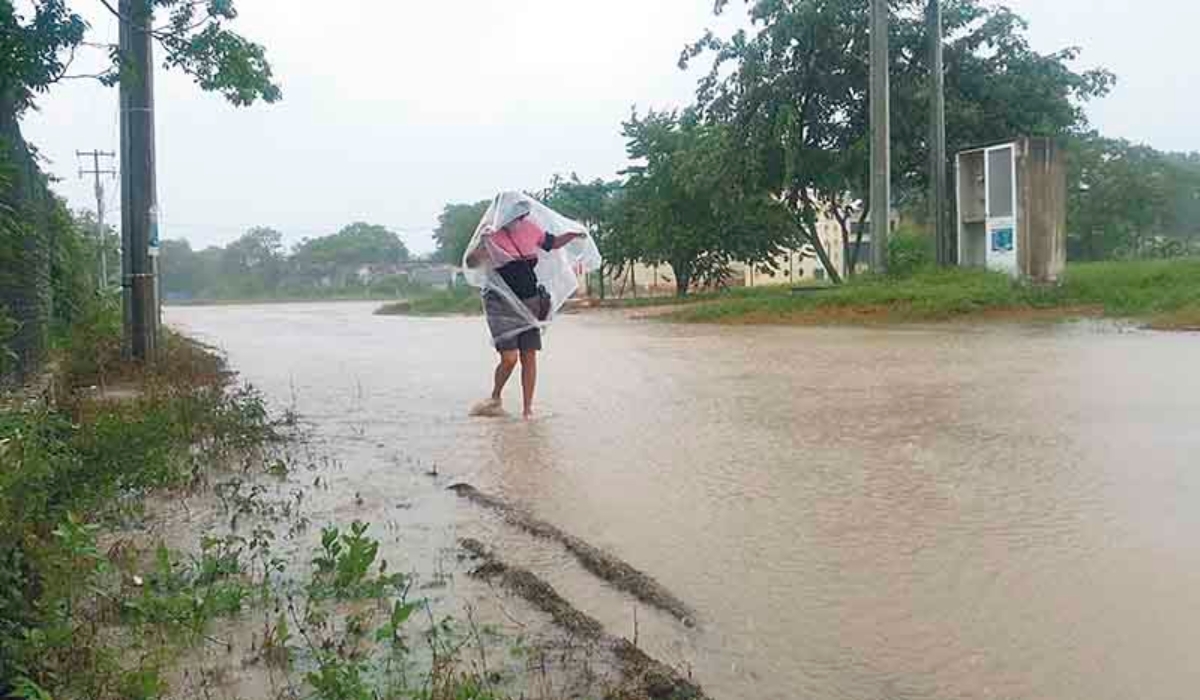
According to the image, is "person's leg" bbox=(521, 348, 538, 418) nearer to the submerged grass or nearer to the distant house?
the submerged grass

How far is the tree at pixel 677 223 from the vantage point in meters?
39.0

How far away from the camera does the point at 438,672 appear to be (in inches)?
107

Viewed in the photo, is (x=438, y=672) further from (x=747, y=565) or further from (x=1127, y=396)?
(x=1127, y=396)

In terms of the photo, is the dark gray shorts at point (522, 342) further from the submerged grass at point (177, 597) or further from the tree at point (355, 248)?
the tree at point (355, 248)

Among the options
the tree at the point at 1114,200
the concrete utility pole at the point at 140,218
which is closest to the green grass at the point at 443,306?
the tree at the point at 1114,200

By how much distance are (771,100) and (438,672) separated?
25578 millimetres

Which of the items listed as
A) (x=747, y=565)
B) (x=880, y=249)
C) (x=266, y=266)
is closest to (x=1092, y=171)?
(x=880, y=249)

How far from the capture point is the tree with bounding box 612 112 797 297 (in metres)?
39.0

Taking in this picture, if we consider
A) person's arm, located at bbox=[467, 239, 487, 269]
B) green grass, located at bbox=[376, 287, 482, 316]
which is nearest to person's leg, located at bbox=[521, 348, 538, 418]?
person's arm, located at bbox=[467, 239, 487, 269]

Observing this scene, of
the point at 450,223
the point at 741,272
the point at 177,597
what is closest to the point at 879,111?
the point at 177,597

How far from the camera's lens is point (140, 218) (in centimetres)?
995

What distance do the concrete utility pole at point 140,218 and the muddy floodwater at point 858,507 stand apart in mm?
1522

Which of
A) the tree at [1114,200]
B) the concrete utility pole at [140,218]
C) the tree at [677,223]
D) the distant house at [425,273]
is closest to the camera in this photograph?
the concrete utility pole at [140,218]

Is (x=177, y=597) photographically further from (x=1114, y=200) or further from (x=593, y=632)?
(x=1114, y=200)
